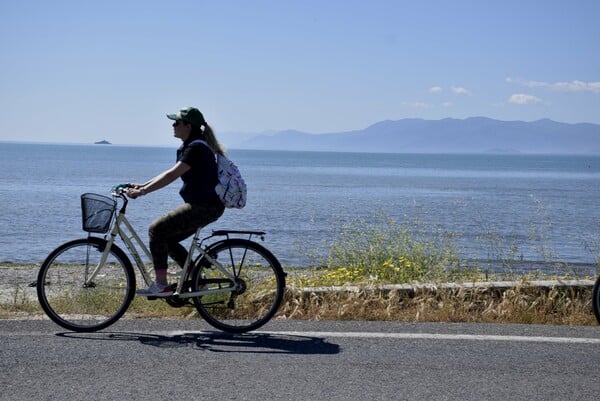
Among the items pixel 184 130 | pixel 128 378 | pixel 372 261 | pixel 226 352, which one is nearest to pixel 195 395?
pixel 128 378

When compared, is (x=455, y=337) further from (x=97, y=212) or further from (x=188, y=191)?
(x=97, y=212)

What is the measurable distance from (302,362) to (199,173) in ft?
6.52

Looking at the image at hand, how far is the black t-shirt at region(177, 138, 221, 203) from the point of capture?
7.00 meters

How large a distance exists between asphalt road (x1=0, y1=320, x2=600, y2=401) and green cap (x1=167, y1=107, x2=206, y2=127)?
71.0 inches

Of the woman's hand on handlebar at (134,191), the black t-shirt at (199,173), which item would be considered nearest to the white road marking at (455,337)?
the black t-shirt at (199,173)

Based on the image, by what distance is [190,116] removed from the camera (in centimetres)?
711

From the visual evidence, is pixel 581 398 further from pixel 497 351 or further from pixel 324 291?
pixel 324 291

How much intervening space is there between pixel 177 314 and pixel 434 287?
2.55 metres

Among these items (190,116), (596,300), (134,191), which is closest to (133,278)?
(134,191)

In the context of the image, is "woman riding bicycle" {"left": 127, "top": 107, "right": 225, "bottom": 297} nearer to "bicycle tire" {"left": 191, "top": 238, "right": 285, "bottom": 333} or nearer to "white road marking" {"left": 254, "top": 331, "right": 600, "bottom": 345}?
"bicycle tire" {"left": 191, "top": 238, "right": 285, "bottom": 333}

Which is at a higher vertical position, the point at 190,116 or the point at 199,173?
the point at 190,116

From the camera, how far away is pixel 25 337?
663cm

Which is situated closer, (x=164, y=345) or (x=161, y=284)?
(x=164, y=345)

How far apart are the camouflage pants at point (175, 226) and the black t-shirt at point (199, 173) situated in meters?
0.08
